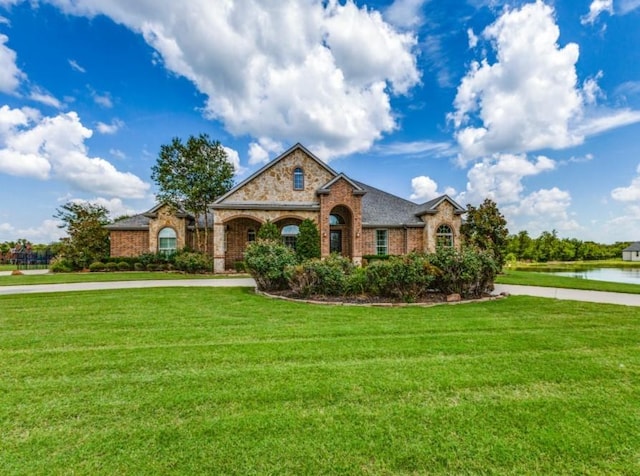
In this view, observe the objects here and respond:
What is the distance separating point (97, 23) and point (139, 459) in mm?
18037

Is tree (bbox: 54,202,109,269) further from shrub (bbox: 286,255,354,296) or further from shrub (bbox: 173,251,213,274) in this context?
shrub (bbox: 286,255,354,296)

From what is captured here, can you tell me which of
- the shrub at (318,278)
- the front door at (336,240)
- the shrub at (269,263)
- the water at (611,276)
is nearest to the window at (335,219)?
the front door at (336,240)

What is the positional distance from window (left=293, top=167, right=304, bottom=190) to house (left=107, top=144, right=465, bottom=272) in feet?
0.22

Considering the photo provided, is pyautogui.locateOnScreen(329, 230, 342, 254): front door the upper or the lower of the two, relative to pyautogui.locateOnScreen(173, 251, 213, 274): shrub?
upper

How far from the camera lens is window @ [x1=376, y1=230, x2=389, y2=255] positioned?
852 inches

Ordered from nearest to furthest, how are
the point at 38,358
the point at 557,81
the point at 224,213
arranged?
the point at 38,358 < the point at 557,81 < the point at 224,213

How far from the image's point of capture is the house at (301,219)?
63.5ft

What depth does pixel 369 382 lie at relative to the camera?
352 cm

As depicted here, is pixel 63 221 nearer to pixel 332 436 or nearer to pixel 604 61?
pixel 332 436

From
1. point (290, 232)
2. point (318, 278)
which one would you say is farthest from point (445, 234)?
point (318, 278)

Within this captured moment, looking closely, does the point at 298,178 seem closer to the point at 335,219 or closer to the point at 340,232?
the point at 335,219

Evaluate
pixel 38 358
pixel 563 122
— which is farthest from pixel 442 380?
pixel 563 122

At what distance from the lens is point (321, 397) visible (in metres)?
3.18

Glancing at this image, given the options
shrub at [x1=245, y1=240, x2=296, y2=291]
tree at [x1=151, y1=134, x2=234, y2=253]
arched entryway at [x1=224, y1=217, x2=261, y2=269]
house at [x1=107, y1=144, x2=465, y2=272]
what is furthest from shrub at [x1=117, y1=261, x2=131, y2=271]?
→ shrub at [x1=245, y1=240, x2=296, y2=291]
